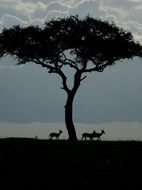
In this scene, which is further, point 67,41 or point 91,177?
point 67,41

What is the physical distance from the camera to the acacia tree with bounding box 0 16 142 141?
67.8 meters

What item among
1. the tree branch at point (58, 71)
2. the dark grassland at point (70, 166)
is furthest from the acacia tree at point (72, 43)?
the dark grassland at point (70, 166)

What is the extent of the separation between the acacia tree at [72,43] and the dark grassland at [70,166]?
71.5 feet

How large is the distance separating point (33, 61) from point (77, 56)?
549 centimetres

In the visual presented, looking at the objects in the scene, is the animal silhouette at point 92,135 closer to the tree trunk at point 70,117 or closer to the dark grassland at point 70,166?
the tree trunk at point 70,117

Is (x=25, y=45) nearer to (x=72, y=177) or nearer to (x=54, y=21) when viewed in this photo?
(x=54, y=21)

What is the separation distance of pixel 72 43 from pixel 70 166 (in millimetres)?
35342

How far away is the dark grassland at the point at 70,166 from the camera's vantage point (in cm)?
2736

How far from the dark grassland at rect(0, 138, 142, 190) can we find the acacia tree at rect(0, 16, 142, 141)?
859 inches

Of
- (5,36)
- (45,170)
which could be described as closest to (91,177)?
(45,170)

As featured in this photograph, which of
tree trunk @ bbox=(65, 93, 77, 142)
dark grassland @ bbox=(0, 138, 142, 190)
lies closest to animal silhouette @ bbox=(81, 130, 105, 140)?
tree trunk @ bbox=(65, 93, 77, 142)

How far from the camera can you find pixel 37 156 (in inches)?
1574

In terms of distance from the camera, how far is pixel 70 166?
111ft

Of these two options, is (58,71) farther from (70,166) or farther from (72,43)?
(70,166)
